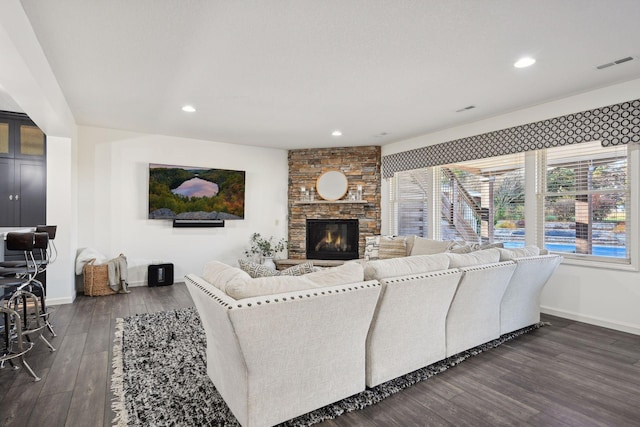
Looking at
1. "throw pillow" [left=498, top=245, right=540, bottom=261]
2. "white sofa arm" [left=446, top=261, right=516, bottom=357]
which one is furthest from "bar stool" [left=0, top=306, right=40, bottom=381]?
"throw pillow" [left=498, top=245, right=540, bottom=261]

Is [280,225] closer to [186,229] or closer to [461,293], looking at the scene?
[186,229]

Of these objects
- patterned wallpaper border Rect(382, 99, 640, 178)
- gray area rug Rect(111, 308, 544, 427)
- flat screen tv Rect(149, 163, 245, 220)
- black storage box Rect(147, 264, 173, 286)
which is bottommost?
gray area rug Rect(111, 308, 544, 427)

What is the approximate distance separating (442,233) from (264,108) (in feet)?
11.1

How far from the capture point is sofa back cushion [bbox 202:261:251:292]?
6.01 ft

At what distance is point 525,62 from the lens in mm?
2914

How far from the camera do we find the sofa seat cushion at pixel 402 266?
2164 mm

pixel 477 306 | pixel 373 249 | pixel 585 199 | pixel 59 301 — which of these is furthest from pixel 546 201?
pixel 59 301

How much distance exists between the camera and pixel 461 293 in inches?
103

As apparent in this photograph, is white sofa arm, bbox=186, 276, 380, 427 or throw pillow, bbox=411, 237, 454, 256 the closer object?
white sofa arm, bbox=186, 276, 380, 427

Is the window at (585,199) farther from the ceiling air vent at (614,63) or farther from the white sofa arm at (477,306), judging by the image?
the white sofa arm at (477,306)

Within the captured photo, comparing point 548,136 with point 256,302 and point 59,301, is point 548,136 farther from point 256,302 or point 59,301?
point 59,301

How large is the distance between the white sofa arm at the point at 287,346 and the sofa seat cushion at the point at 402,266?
0.14m

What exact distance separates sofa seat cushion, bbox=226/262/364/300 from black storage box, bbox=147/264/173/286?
4.26 m

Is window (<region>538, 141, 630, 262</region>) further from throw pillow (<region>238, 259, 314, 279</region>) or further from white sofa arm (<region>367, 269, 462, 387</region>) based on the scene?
throw pillow (<region>238, 259, 314, 279</region>)
